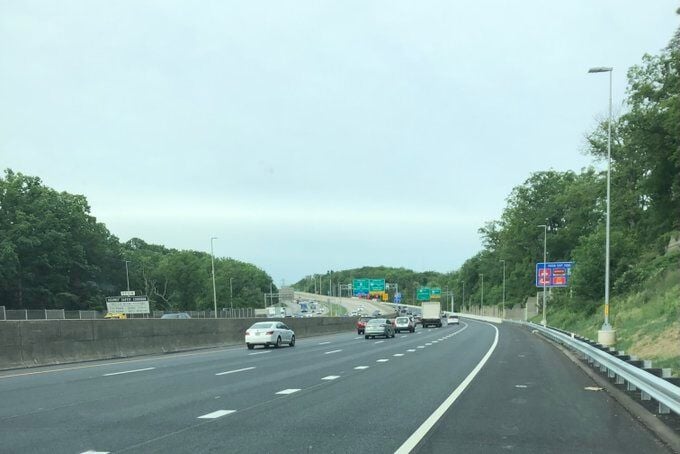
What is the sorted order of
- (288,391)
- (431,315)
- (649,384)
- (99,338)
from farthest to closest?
(431,315) < (99,338) < (288,391) < (649,384)

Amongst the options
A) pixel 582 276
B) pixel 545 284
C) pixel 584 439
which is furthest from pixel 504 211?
pixel 584 439

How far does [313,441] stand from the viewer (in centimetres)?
805

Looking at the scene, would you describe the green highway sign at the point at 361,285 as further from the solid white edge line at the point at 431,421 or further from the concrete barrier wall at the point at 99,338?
the solid white edge line at the point at 431,421

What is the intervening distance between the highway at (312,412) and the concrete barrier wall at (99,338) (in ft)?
5.42

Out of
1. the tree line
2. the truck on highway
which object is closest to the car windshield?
the truck on highway

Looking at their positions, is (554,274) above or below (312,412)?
below

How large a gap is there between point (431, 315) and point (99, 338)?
55.7 meters

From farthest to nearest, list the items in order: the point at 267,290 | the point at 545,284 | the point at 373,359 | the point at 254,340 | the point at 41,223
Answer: the point at 267,290 < the point at 41,223 < the point at 545,284 < the point at 254,340 < the point at 373,359

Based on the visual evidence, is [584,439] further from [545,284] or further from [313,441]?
[545,284]

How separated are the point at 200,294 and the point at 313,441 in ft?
394

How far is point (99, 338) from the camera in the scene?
23.3 m

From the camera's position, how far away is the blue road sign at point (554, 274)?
66500mm

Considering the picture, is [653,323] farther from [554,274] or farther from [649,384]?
[554,274]

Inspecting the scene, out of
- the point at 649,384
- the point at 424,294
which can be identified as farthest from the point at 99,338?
the point at 424,294
